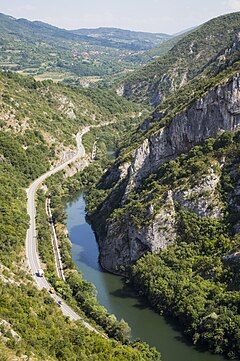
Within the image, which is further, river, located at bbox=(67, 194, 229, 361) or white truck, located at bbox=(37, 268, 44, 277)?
white truck, located at bbox=(37, 268, 44, 277)

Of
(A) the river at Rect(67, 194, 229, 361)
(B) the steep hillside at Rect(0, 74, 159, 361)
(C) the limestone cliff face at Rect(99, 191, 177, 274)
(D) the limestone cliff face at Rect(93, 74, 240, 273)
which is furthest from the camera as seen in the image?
(D) the limestone cliff face at Rect(93, 74, 240, 273)

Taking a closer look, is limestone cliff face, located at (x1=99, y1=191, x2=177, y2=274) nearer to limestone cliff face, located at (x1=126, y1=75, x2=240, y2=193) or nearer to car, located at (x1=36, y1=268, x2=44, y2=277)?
limestone cliff face, located at (x1=126, y1=75, x2=240, y2=193)

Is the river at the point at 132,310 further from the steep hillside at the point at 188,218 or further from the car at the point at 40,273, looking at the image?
the car at the point at 40,273

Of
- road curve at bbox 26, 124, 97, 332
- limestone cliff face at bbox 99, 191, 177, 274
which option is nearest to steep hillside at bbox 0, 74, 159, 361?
road curve at bbox 26, 124, 97, 332

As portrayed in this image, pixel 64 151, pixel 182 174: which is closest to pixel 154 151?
pixel 182 174

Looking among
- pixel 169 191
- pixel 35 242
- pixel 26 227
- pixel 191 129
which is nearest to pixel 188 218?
pixel 169 191

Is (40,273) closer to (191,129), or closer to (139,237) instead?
(139,237)

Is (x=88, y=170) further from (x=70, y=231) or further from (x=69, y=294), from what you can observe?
(x=69, y=294)
